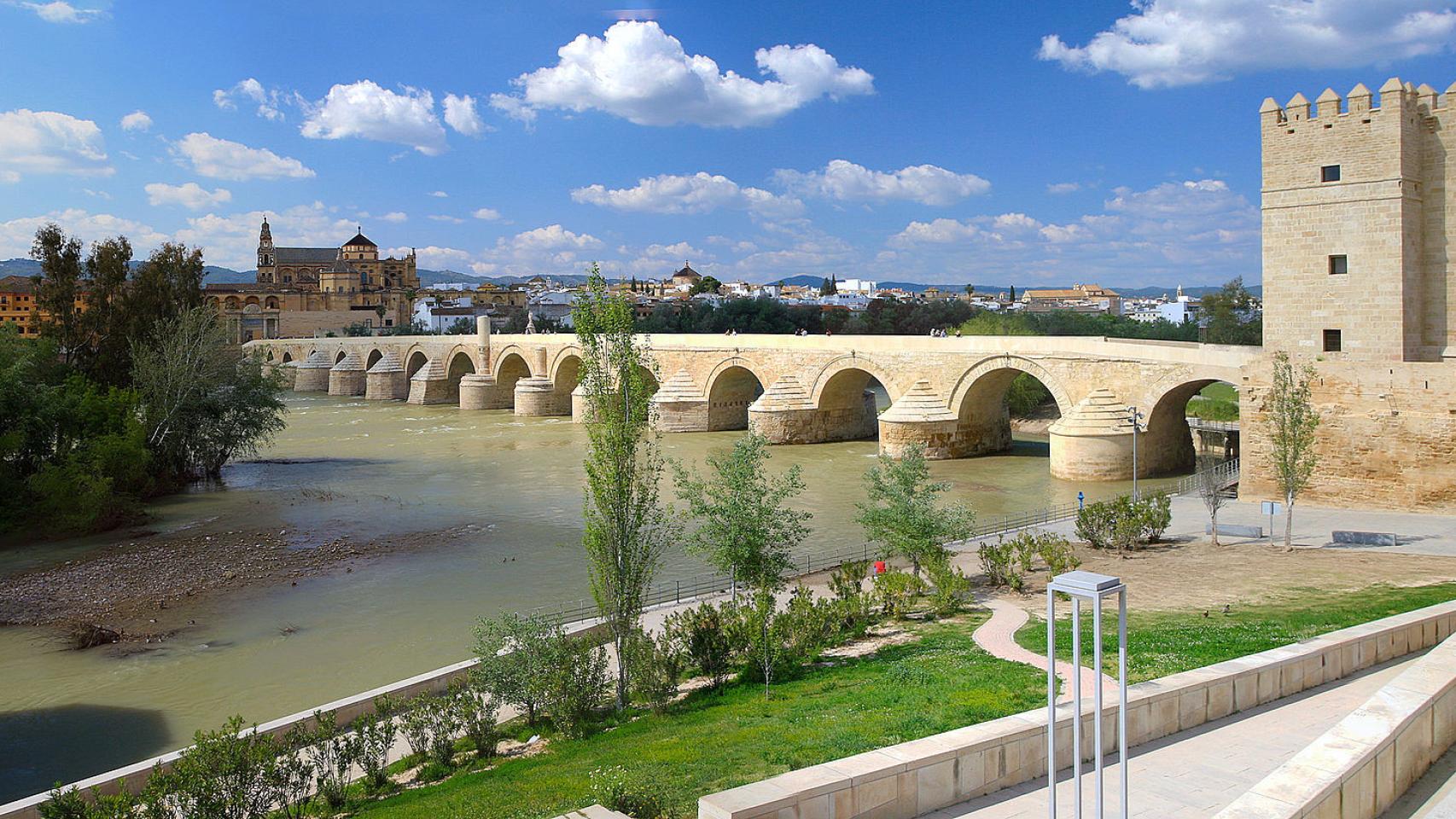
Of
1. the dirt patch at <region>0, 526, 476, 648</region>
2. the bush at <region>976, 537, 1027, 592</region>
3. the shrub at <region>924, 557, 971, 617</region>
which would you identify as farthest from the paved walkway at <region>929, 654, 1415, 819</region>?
the dirt patch at <region>0, 526, 476, 648</region>

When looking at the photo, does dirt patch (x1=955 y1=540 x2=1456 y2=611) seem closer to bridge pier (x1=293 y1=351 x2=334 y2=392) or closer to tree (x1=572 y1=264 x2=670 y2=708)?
tree (x1=572 y1=264 x2=670 y2=708)

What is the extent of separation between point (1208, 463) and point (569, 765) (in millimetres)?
19555

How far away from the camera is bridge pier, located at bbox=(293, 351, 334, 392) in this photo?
58.8 m

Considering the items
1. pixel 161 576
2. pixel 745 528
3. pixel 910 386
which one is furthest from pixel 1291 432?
pixel 161 576

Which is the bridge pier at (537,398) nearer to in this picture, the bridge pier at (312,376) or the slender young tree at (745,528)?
the bridge pier at (312,376)

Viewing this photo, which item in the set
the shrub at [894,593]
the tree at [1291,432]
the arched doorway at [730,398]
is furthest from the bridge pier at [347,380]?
the shrub at [894,593]

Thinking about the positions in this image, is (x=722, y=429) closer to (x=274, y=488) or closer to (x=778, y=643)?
(x=274, y=488)

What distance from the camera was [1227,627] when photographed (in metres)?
8.34

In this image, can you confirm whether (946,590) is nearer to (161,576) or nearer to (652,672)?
(652,672)

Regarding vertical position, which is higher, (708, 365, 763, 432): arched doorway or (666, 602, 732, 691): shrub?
(708, 365, 763, 432): arched doorway

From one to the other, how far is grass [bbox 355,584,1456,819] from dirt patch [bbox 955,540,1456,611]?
62cm

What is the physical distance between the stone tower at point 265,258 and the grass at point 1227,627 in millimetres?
112854

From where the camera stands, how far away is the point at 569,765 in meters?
6.54

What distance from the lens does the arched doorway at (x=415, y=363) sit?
50750 mm
